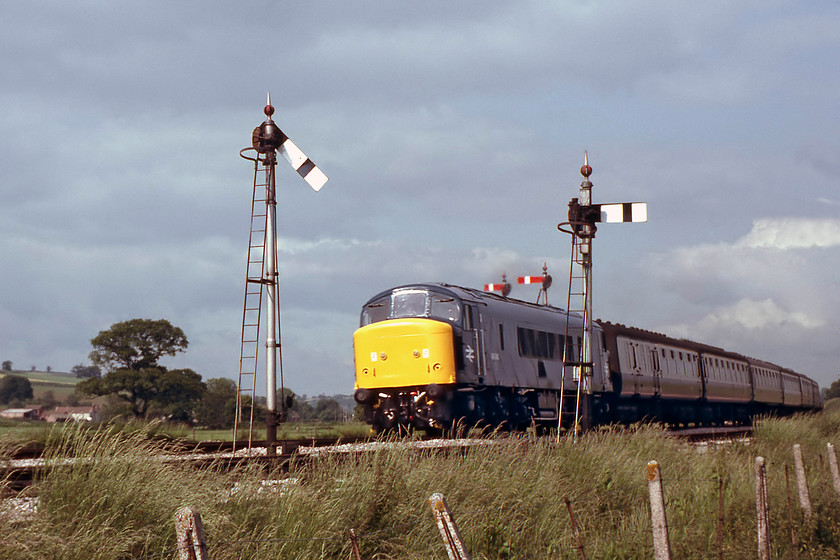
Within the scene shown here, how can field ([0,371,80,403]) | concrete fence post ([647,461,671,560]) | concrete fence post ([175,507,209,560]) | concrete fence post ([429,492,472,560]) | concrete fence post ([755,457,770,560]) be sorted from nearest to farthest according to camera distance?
concrete fence post ([175,507,209,560]) < concrete fence post ([429,492,472,560]) < concrete fence post ([647,461,671,560]) < concrete fence post ([755,457,770,560]) < field ([0,371,80,403])

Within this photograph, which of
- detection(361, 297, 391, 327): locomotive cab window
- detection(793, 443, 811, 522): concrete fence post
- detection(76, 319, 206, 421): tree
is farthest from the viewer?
detection(76, 319, 206, 421): tree

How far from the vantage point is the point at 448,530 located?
→ 489cm

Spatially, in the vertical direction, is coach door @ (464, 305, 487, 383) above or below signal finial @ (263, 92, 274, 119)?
below

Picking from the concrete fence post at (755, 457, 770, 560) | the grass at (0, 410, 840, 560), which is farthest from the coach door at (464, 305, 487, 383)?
the concrete fence post at (755, 457, 770, 560)

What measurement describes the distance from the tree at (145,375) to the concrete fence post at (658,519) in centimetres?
5481

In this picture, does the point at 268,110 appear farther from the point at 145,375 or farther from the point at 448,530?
the point at 145,375

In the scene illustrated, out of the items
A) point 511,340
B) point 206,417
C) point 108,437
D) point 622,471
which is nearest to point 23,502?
point 108,437

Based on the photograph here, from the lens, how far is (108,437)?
8516 mm

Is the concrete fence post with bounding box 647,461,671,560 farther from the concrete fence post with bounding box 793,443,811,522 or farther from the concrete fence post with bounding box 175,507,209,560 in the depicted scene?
the concrete fence post with bounding box 793,443,811,522

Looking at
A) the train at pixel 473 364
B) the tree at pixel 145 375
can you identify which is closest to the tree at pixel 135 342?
the tree at pixel 145 375

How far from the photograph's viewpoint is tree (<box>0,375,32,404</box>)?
123m

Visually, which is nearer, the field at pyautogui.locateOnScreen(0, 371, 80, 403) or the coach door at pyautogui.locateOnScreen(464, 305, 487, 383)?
the coach door at pyautogui.locateOnScreen(464, 305, 487, 383)

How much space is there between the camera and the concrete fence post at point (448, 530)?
15.9 ft

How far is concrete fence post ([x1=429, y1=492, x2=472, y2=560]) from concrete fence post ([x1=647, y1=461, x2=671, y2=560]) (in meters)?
2.29
